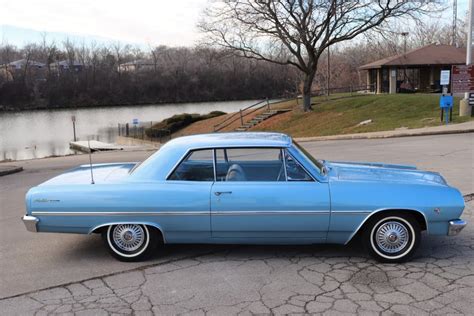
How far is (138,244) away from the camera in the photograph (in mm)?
4887

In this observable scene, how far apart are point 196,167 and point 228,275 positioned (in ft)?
3.83

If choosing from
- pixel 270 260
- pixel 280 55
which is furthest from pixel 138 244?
pixel 280 55

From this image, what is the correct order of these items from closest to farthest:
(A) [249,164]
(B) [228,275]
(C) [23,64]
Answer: (B) [228,275], (A) [249,164], (C) [23,64]

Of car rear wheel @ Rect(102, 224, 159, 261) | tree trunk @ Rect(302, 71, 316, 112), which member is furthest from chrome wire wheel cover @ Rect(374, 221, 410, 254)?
tree trunk @ Rect(302, 71, 316, 112)

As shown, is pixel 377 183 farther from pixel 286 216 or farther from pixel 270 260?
pixel 270 260

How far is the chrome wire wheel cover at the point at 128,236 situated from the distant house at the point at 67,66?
4859 inches

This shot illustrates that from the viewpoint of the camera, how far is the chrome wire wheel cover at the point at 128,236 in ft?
15.9

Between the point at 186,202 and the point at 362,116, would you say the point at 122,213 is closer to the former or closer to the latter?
the point at 186,202

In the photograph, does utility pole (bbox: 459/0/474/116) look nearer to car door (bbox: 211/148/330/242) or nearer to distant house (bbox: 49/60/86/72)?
car door (bbox: 211/148/330/242)

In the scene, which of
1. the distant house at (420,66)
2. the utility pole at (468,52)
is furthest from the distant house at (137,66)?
the utility pole at (468,52)

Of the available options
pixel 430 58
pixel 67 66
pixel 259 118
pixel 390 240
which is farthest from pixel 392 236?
pixel 67 66

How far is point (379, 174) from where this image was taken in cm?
510

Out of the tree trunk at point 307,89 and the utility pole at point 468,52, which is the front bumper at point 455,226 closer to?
the utility pole at point 468,52

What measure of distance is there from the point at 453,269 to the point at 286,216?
5.65 ft
